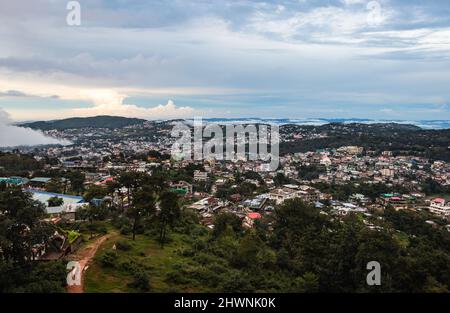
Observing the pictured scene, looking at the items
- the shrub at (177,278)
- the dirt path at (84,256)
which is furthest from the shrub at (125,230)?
the shrub at (177,278)

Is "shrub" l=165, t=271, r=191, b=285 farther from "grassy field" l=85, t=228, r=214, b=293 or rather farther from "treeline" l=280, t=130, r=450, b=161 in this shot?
"treeline" l=280, t=130, r=450, b=161

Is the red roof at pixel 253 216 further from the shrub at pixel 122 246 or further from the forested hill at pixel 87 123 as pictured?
the forested hill at pixel 87 123

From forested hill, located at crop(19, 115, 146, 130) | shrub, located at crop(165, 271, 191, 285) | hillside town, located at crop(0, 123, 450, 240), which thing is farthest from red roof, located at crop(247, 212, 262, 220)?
forested hill, located at crop(19, 115, 146, 130)

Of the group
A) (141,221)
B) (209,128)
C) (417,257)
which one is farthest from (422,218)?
(209,128)

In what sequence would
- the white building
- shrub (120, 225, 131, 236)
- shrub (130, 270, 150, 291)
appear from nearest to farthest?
shrub (130, 270, 150, 291), shrub (120, 225, 131, 236), the white building

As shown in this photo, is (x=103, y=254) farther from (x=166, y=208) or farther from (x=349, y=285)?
(x=349, y=285)
